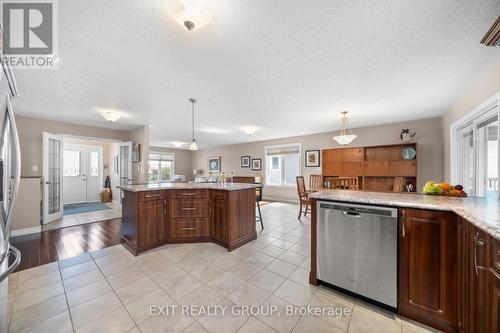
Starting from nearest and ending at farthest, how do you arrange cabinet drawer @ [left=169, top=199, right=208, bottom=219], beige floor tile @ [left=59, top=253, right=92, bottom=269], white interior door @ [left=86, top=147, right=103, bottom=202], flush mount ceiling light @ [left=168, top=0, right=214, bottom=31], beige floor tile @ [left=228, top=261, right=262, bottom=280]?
1. flush mount ceiling light @ [left=168, top=0, right=214, bottom=31]
2. beige floor tile @ [left=228, top=261, right=262, bottom=280]
3. beige floor tile @ [left=59, top=253, right=92, bottom=269]
4. cabinet drawer @ [left=169, top=199, right=208, bottom=219]
5. white interior door @ [left=86, top=147, right=103, bottom=202]

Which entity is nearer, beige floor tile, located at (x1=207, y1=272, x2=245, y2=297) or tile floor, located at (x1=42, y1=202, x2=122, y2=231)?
beige floor tile, located at (x1=207, y1=272, x2=245, y2=297)

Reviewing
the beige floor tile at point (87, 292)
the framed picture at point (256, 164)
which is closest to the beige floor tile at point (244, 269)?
the beige floor tile at point (87, 292)

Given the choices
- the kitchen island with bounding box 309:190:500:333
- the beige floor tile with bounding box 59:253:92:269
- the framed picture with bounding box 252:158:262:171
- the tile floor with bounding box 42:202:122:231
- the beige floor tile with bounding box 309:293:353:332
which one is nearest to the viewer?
the kitchen island with bounding box 309:190:500:333

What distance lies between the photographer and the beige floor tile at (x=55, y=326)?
135 cm

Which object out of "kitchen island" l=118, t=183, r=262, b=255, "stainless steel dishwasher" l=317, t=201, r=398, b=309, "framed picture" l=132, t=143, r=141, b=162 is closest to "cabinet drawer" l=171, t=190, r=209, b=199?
"kitchen island" l=118, t=183, r=262, b=255

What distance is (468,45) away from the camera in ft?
5.64

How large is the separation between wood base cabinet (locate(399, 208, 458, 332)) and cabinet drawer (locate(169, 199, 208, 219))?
249 centimetres

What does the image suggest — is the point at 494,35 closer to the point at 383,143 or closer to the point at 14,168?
the point at 14,168

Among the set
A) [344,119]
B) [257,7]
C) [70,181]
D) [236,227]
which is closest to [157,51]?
[257,7]

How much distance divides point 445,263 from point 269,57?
2.31 m

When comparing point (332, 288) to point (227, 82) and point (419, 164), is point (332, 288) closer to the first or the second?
point (227, 82)

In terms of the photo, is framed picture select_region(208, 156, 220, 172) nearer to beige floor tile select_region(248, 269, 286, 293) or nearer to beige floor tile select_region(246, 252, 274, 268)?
beige floor tile select_region(246, 252, 274, 268)

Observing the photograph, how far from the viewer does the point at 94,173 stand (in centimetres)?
686

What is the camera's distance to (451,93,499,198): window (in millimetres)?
2297
